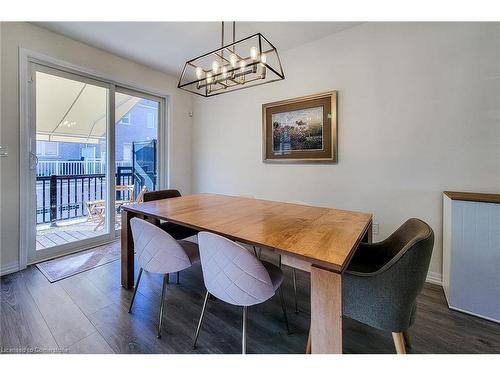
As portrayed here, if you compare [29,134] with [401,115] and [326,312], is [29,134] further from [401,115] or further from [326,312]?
[401,115]

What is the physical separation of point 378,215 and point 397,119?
963 mm

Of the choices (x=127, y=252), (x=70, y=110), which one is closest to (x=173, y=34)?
(x=70, y=110)

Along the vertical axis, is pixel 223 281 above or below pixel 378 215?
below

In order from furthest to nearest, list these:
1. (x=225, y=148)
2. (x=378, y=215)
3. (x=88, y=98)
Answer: (x=225, y=148) → (x=88, y=98) → (x=378, y=215)

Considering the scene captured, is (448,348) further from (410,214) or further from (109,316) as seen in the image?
(109,316)

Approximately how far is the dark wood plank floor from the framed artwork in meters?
1.52

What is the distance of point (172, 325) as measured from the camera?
152 centimetres

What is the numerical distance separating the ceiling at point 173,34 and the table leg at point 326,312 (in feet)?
8.04

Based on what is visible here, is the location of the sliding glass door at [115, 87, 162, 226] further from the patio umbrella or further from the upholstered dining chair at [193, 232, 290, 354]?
the upholstered dining chair at [193, 232, 290, 354]

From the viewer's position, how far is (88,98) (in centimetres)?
288

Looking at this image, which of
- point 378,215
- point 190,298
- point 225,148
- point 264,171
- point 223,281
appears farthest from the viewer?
point 225,148

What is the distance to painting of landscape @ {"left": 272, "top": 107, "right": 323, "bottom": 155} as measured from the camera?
2.63 metres

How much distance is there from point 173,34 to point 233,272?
8.78 feet
